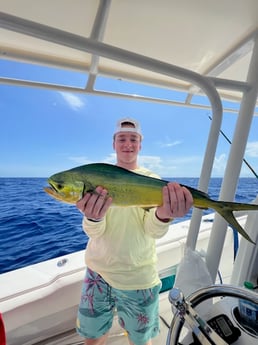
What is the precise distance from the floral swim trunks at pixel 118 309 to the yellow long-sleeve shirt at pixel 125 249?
0.13 feet

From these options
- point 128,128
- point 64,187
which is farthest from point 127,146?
point 64,187

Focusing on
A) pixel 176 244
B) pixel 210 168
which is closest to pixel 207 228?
pixel 176 244

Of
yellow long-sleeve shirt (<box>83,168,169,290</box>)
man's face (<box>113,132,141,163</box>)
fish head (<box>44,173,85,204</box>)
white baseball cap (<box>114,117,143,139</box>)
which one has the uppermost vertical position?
white baseball cap (<box>114,117,143,139</box>)

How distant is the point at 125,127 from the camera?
3.32ft

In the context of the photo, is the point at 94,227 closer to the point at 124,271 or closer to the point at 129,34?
the point at 124,271

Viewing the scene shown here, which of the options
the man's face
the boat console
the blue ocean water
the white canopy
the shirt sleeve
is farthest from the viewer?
the blue ocean water

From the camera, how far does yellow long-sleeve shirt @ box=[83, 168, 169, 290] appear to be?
3.07 ft

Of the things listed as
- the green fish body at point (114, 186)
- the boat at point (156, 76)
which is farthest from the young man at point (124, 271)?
the green fish body at point (114, 186)

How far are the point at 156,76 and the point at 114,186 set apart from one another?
40.3 inches

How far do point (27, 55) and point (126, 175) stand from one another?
0.88 m

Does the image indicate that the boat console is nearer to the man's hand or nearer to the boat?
the boat

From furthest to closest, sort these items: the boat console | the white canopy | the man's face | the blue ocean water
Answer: the blue ocean water
the man's face
the white canopy
the boat console

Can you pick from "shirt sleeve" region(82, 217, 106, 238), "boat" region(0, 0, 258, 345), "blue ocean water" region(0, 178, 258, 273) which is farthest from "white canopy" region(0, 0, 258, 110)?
"blue ocean water" region(0, 178, 258, 273)

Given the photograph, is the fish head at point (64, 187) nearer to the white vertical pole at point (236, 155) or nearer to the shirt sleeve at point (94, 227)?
the shirt sleeve at point (94, 227)
